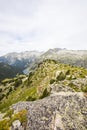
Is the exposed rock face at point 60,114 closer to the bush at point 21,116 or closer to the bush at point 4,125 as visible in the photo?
the bush at point 21,116

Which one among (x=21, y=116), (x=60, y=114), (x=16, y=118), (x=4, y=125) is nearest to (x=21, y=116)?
(x=21, y=116)

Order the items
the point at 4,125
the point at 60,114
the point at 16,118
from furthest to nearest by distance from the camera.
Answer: the point at 4,125, the point at 16,118, the point at 60,114

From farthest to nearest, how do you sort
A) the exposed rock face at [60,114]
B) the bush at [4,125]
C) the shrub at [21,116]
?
1. the bush at [4,125]
2. the shrub at [21,116]
3. the exposed rock face at [60,114]

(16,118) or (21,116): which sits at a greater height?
(21,116)

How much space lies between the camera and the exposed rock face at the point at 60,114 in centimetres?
5138

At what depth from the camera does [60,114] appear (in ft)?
176

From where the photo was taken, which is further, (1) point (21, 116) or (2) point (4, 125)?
(2) point (4, 125)

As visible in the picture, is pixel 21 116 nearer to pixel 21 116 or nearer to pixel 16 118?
pixel 21 116

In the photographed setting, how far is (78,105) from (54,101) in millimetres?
6824

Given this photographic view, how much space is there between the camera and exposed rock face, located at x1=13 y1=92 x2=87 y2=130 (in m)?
51.4

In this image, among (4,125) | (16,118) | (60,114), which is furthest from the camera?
(4,125)

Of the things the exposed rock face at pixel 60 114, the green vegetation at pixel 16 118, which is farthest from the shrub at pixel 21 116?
the exposed rock face at pixel 60 114

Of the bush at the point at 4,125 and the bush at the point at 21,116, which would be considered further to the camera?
the bush at the point at 4,125

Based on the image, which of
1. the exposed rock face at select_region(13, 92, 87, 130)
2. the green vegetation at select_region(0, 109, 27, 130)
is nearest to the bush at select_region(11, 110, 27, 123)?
the green vegetation at select_region(0, 109, 27, 130)
